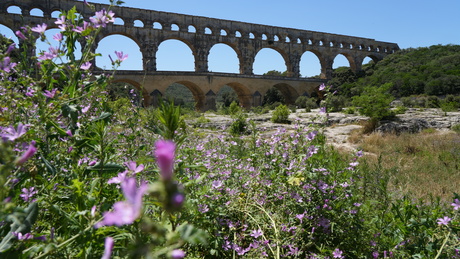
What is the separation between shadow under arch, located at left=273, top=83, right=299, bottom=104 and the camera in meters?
30.2

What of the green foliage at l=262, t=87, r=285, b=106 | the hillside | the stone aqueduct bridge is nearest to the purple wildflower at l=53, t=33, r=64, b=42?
the hillside

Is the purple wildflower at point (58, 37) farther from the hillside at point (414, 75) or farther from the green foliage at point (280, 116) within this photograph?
the hillside at point (414, 75)

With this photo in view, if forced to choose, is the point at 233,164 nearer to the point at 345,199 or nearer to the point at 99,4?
the point at 345,199

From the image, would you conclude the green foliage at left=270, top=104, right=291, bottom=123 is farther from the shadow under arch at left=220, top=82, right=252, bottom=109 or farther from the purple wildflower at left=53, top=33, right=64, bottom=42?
the shadow under arch at left=220, top=82, right=252, bottom=109

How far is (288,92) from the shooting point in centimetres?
3083

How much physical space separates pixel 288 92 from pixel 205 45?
916 cm

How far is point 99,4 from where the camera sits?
895 inches

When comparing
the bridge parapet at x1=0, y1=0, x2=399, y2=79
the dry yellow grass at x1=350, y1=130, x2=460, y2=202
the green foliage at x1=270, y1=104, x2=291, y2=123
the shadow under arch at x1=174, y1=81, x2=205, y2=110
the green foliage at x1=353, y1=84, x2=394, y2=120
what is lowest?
the dry yellow grass at x1=350, y1=130, x2=460, y2=202

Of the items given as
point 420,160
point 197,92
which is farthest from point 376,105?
point 197,92

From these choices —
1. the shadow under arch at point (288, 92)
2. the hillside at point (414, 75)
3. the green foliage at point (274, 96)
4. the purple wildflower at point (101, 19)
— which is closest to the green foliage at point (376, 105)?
the hillside at point (414, 75)

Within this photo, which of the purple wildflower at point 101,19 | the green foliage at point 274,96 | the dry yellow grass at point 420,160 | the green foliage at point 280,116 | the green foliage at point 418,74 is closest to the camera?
the purple wildflower at point 101,19

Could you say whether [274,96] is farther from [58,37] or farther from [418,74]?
[58,37]

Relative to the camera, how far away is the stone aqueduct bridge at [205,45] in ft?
74.2

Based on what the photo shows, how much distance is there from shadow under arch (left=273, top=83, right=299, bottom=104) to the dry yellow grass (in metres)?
20.3
